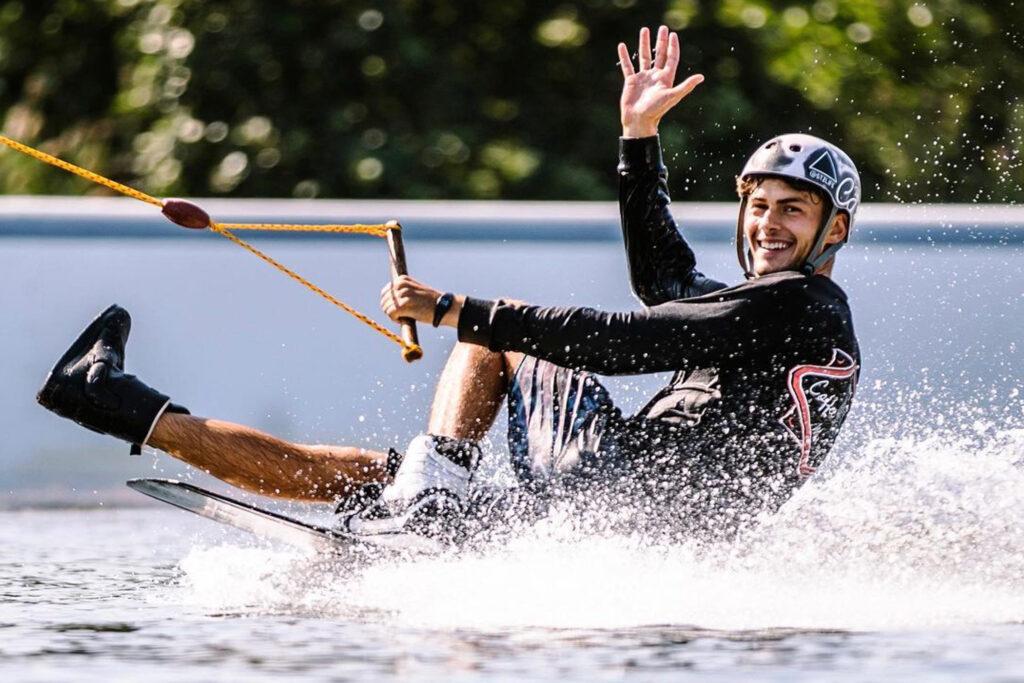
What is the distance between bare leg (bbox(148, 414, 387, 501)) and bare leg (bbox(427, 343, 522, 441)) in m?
0.24

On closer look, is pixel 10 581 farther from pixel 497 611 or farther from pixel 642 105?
pixel 642 105

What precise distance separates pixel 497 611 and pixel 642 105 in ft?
5.80

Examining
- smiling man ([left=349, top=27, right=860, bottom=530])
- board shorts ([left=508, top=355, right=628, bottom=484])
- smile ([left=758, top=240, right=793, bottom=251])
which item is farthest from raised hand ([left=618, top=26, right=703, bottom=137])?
board shorts ([left=508, top=355, right=628, bottom=484])

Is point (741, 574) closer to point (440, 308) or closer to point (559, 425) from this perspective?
point (559, 425)

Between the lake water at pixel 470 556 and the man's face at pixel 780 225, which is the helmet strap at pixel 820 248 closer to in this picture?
the man's face at pixel 780 225

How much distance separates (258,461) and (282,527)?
1.40 feet

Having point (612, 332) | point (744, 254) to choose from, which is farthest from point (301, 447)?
point (744, 254)

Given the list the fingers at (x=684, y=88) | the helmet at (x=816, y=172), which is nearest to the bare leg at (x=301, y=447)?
the helmet at (x=816, y=172)

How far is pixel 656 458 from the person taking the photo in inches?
239

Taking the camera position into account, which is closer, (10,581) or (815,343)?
(815,343)

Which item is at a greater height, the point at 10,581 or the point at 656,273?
the point at 656,273

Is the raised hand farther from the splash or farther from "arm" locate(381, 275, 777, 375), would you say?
the splash

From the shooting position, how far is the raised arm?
6.71 m

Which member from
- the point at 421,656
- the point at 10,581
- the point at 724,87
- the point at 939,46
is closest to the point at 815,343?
the point at 421,656
